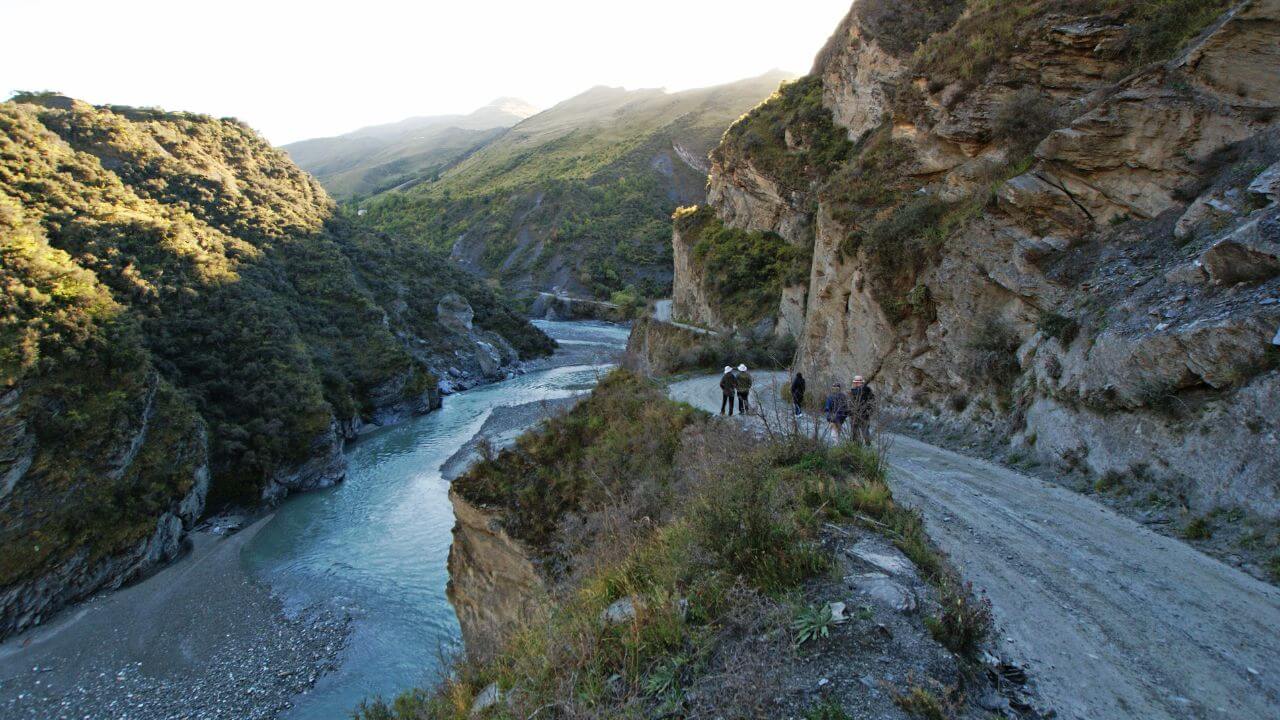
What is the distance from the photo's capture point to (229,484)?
1043 inches

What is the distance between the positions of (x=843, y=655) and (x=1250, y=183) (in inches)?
327

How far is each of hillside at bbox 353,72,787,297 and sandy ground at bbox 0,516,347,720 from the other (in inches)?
2415

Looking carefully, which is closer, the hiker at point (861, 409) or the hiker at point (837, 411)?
the hiker at point (861, 409)

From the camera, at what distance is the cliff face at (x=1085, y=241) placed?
240 inches

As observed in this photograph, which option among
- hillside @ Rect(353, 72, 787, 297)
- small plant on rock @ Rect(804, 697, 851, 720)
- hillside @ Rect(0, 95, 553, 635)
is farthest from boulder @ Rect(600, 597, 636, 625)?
hillside @ Rect(353, 72, 787, 297)

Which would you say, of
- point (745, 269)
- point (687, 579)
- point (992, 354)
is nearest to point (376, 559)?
point (687, 579)

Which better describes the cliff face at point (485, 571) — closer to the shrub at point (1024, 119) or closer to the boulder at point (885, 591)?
the boulder at point (885, 591)

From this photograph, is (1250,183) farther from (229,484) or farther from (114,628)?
(229,484)

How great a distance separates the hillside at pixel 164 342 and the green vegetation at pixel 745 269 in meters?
22.5

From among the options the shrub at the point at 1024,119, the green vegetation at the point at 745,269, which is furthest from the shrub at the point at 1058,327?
the green vegetation at the point at 745,269

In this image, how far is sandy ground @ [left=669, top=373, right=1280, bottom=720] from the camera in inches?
137

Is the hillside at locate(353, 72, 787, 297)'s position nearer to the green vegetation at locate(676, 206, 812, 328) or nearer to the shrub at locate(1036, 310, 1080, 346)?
the green vegetation at locate(676, 206, 812, 328)

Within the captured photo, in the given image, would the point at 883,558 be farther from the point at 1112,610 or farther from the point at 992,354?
the point at 992,354

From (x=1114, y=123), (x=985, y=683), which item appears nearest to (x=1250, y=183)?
(x=1114, y=123)
